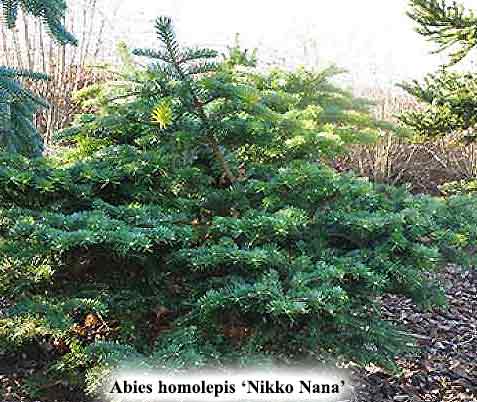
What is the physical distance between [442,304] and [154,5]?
778 centimetres

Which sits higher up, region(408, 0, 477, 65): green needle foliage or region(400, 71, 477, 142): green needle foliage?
region(408, 0, 477, 65): green needle foliage

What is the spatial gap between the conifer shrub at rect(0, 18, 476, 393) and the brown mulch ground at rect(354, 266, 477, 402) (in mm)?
800

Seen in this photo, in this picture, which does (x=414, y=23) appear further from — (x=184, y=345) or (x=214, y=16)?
(x=214, y=16)

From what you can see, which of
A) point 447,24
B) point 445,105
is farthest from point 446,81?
point 447,24

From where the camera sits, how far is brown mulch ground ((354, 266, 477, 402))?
10.8 ft

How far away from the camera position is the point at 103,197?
2707 mm

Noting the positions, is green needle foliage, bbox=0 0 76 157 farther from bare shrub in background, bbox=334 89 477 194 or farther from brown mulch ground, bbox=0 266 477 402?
bare shrub in background, bbox=334 89 477 194

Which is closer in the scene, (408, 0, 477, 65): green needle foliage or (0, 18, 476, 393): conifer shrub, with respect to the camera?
(0, 18, 476, 393): conifer shrub

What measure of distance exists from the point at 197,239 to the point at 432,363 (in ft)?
6.20

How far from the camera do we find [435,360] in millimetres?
3719

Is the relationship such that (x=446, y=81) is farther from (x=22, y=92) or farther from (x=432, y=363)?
(x=22, y=92)

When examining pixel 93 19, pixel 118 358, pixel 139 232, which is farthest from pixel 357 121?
pixel 93 19

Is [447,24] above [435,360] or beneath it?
above

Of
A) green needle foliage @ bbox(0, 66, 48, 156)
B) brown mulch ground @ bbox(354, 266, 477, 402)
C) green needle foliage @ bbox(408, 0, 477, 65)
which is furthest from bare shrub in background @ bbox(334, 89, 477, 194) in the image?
green needle foliage @ bbox(0, 66, 48, 156)
